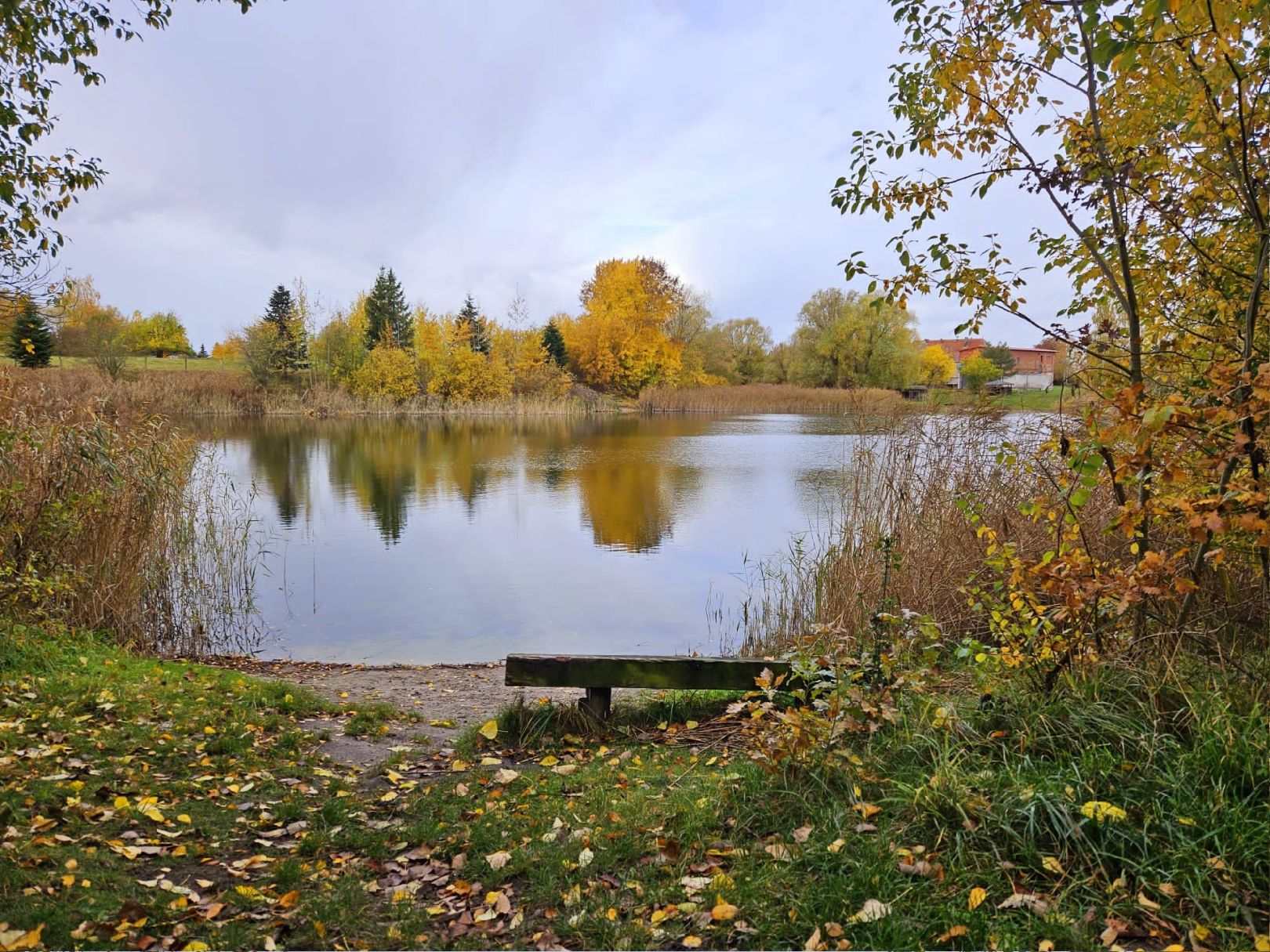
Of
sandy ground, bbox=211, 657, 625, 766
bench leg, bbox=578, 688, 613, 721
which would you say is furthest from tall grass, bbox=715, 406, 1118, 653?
sandy ground, bbox=211, 657, 625, 766

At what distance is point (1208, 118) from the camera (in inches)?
141

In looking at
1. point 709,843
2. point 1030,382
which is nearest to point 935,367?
point 1030,382

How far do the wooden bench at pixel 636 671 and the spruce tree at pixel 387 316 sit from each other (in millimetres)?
49723

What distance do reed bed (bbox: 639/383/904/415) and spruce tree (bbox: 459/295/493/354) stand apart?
11.6m

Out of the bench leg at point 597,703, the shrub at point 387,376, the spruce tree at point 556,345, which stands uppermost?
the spruce tree at point 556,345

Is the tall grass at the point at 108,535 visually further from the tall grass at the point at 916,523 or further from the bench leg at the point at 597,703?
the tall grass at the point at 916,523

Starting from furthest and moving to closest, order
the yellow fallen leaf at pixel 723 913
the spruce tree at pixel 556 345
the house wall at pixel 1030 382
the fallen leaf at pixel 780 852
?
the spruce tree at pixel 556 345 < the house wall at pixel 1030 382 < the fallen leaf at pixel 780 852 < the yellow fallen leaf at pixel 723 913

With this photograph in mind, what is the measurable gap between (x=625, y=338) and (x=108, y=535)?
49302mm

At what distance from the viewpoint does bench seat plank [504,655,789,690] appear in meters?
4.99

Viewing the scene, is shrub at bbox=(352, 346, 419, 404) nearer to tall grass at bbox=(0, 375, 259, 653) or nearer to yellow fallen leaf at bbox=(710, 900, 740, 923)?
tall grass at bbox=(0, 375, 259, 653)

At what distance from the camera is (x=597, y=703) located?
17.3 ft

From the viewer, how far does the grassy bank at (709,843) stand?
8.50 ft

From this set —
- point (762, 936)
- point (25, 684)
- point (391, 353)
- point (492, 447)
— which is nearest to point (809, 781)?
point (762, 936)

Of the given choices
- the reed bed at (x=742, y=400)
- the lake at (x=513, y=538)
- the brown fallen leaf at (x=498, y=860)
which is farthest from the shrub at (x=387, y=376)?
the brown fallen leaf at (x=498, y=860)
